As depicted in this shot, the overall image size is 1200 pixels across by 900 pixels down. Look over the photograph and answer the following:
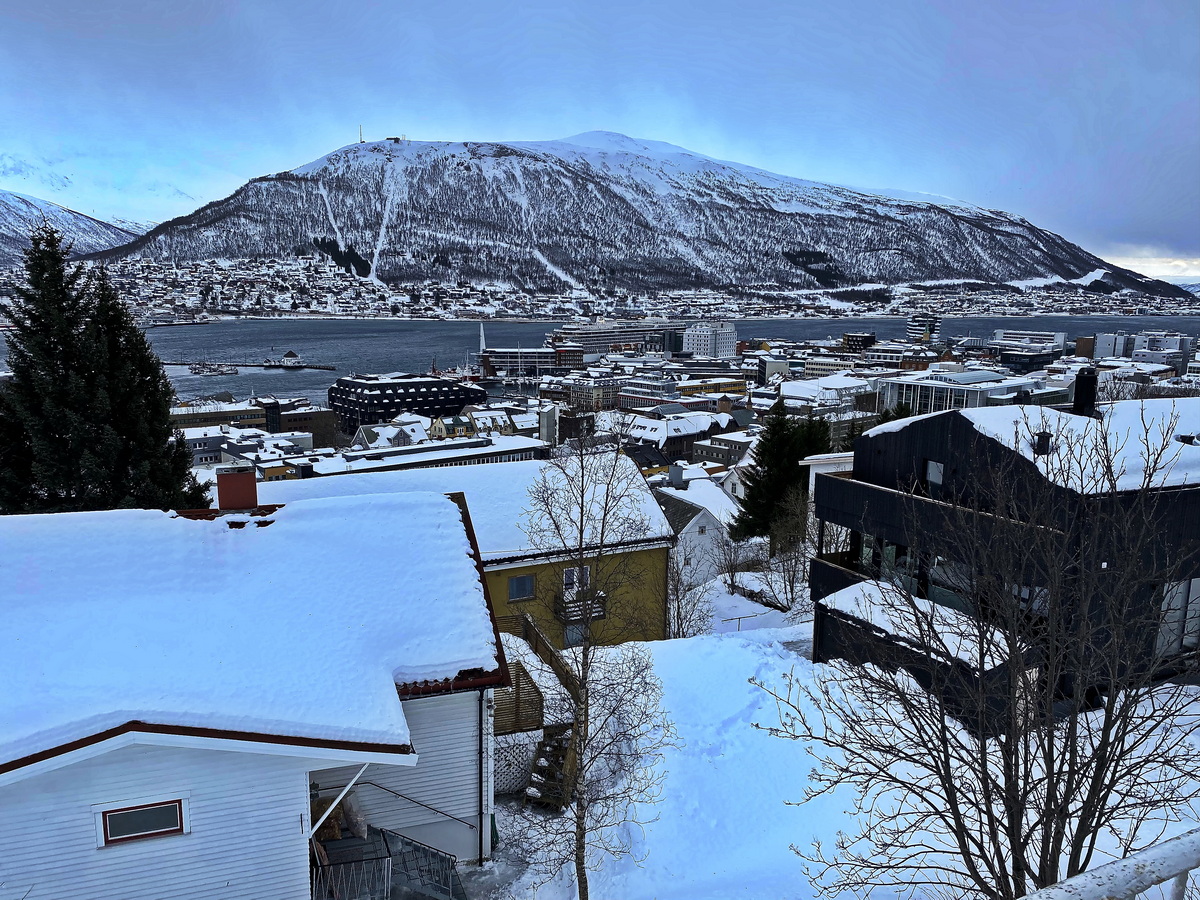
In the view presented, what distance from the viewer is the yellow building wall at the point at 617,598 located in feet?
48.8

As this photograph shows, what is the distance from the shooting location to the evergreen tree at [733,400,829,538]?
91.5 ft

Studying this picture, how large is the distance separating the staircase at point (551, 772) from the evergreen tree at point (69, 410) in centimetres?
813

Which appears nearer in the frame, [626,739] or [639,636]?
[626,739]

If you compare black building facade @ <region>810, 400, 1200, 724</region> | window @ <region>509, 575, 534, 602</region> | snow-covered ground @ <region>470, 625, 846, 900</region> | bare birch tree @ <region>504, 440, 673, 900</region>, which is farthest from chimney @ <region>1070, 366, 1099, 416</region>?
window @ <region>509, 575, 534, 602</region>

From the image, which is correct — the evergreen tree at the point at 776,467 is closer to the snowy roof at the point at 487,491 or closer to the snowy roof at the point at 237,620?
the snowy roof at the point at 487,491

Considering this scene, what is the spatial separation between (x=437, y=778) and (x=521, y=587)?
305 inches

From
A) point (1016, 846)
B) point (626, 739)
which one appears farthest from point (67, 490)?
point (1016, 846)

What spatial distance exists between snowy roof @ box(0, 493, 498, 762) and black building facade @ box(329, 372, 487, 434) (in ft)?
284

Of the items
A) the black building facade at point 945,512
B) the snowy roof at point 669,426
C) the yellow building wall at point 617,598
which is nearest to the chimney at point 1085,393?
the black building facade at point 945,512

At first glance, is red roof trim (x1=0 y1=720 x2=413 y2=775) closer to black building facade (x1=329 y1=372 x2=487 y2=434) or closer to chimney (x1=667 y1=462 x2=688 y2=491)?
chimney (x1=667 y1=462 x2=688 y2=491)

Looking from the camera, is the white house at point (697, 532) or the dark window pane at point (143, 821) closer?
the dark window pane at point (143, 821)

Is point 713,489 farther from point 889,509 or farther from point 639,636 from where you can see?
point 889,509

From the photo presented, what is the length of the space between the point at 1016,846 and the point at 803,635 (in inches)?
388

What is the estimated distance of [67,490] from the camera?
516 inches
